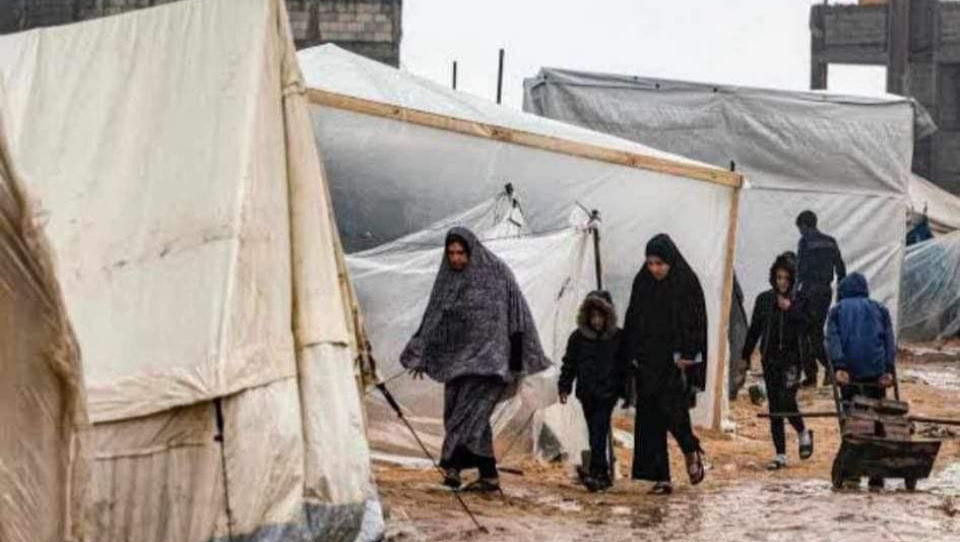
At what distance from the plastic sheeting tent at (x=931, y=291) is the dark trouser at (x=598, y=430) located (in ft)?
52.9

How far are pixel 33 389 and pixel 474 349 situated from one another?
19.2 ft

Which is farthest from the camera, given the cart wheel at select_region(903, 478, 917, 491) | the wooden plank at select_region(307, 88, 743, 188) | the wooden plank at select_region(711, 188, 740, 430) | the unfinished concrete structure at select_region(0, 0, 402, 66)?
the unfinished concrete structure at select_region(0, 0, 402, 66)

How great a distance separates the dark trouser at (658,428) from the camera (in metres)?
10.9

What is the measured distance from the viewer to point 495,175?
44.2ft

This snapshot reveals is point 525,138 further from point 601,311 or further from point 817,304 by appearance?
point 817,304

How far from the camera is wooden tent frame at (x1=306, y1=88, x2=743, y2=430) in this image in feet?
43.3

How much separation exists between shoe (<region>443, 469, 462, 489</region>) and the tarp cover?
5.76 metres

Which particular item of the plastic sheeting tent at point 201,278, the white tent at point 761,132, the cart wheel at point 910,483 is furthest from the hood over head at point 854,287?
the white tent at point 761,132

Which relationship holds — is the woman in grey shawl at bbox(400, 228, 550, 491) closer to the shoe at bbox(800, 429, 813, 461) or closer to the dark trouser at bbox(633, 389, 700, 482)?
the dark trouser at bbox(633, 389, 700, 482)

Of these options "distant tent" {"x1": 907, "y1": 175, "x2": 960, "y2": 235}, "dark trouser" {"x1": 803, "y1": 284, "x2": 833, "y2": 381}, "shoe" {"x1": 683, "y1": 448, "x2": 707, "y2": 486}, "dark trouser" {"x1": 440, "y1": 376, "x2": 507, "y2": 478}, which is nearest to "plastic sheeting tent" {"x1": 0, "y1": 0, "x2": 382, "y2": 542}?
"dark trouser" {"x1": 440, "y1": 376, "x2": 507, "y2": 478}

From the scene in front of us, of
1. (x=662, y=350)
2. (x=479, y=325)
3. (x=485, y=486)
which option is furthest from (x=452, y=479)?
(x=662, y=350)

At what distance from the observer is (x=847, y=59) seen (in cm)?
3791

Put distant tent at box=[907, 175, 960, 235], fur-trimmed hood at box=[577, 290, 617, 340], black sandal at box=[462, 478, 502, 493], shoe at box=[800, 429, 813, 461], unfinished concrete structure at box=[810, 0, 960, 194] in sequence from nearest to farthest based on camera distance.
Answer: black sandal at box=[462, 478, 502, 493]
fur-trimmed hood at box=[577, 290, 617, 340]
shoe at box=[800, 429, 813, 461]
distant tent at box=[907, 175, 960, 235]
unfinished concrete structure at box=[810, 0, 960, 194]

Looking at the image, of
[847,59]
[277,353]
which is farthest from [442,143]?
[847,59]
